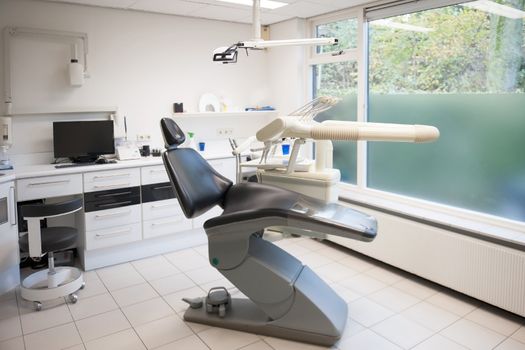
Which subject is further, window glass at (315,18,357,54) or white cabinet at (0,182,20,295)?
window glass at (315,18,357,54)

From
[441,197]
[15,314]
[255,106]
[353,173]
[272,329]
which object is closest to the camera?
[272,329]

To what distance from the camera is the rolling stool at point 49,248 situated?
2.93m

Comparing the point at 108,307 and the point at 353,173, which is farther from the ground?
the point at 353,173

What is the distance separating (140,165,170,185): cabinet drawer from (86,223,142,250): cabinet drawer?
424mm

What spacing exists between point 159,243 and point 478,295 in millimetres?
2837

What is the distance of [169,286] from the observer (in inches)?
136

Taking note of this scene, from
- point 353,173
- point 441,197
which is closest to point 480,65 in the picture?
point 441,197

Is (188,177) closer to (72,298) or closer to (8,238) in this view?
(72,298)

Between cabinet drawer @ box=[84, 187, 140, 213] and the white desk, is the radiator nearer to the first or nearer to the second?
the white desk

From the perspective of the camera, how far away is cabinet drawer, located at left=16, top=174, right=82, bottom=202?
3.38 metres

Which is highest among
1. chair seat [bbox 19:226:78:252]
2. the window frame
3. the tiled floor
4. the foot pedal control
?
the window frame

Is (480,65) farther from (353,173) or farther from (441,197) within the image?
(353,173)

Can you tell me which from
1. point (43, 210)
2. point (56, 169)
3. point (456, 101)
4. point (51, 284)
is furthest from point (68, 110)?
point (456, 101)

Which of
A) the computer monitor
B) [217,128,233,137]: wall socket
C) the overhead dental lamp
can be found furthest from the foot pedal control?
[217,128,233,137]: wall socket
